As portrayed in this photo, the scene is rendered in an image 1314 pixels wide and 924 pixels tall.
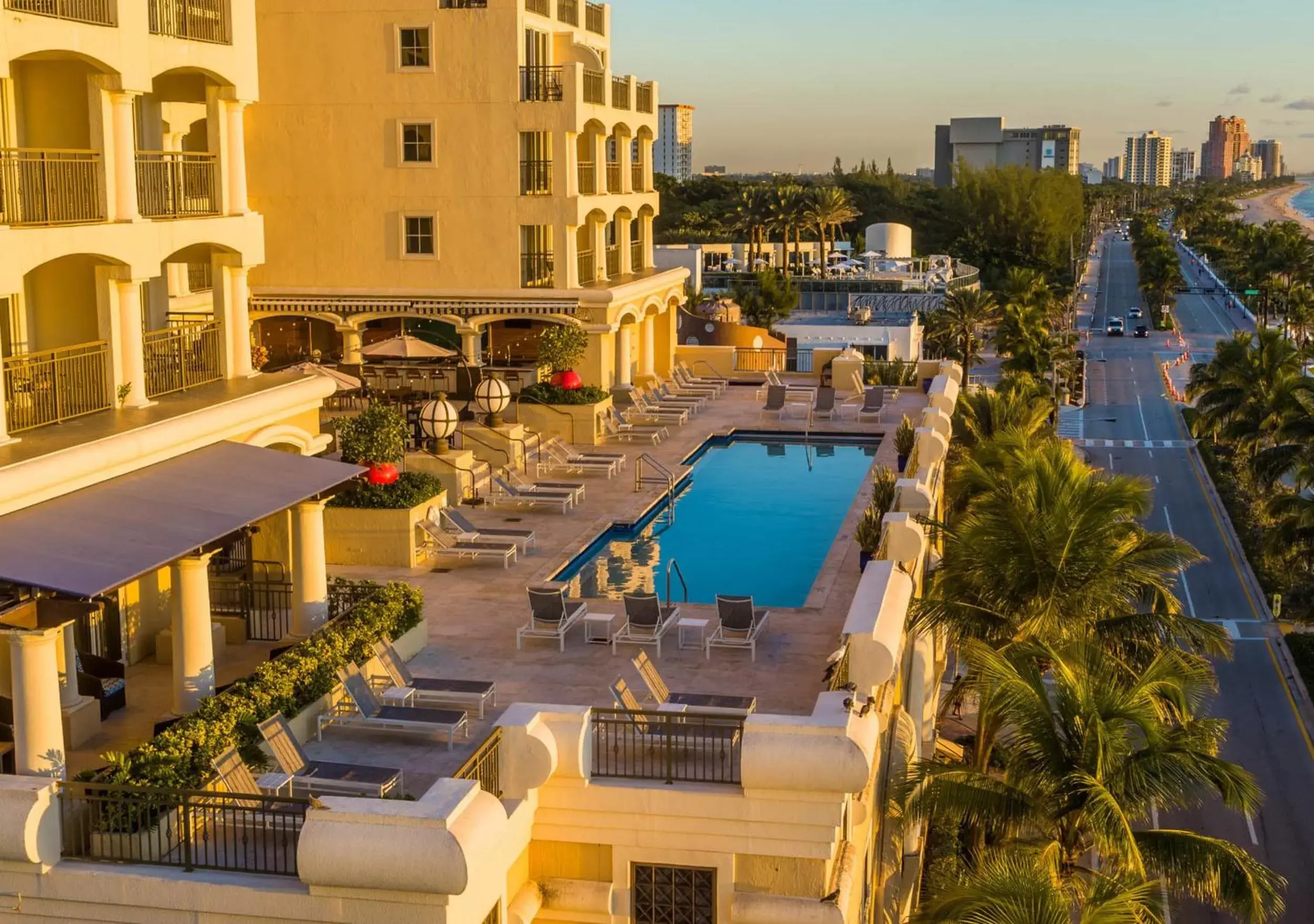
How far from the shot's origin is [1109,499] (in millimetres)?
18859

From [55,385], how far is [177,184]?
349 cm

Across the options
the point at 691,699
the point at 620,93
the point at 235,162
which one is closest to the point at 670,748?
the point at 691,699

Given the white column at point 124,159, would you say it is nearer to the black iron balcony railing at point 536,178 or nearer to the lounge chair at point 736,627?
the lounge chair at point 736,627

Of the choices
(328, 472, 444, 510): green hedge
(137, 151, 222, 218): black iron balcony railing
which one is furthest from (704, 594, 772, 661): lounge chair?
(137, 151, 222, 218): black iron balcony railing

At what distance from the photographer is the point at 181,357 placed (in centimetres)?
1875

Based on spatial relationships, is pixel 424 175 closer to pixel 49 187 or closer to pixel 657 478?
pixel 657 478

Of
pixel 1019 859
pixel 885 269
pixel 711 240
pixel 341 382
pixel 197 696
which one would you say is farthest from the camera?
pixel 711 240

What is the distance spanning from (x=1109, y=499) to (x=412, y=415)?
15.4m

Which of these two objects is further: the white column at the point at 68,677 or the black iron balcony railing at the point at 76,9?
the black iron balcony railing at the point at 76,9

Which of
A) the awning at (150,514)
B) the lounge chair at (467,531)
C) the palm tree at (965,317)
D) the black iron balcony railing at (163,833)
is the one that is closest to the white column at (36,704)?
the awning at (150,514)

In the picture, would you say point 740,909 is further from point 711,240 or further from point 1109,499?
point 711,240

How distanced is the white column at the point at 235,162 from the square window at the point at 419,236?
54.2 ft

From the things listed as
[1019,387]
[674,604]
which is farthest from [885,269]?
[674,604]

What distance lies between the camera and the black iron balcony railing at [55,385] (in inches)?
614
